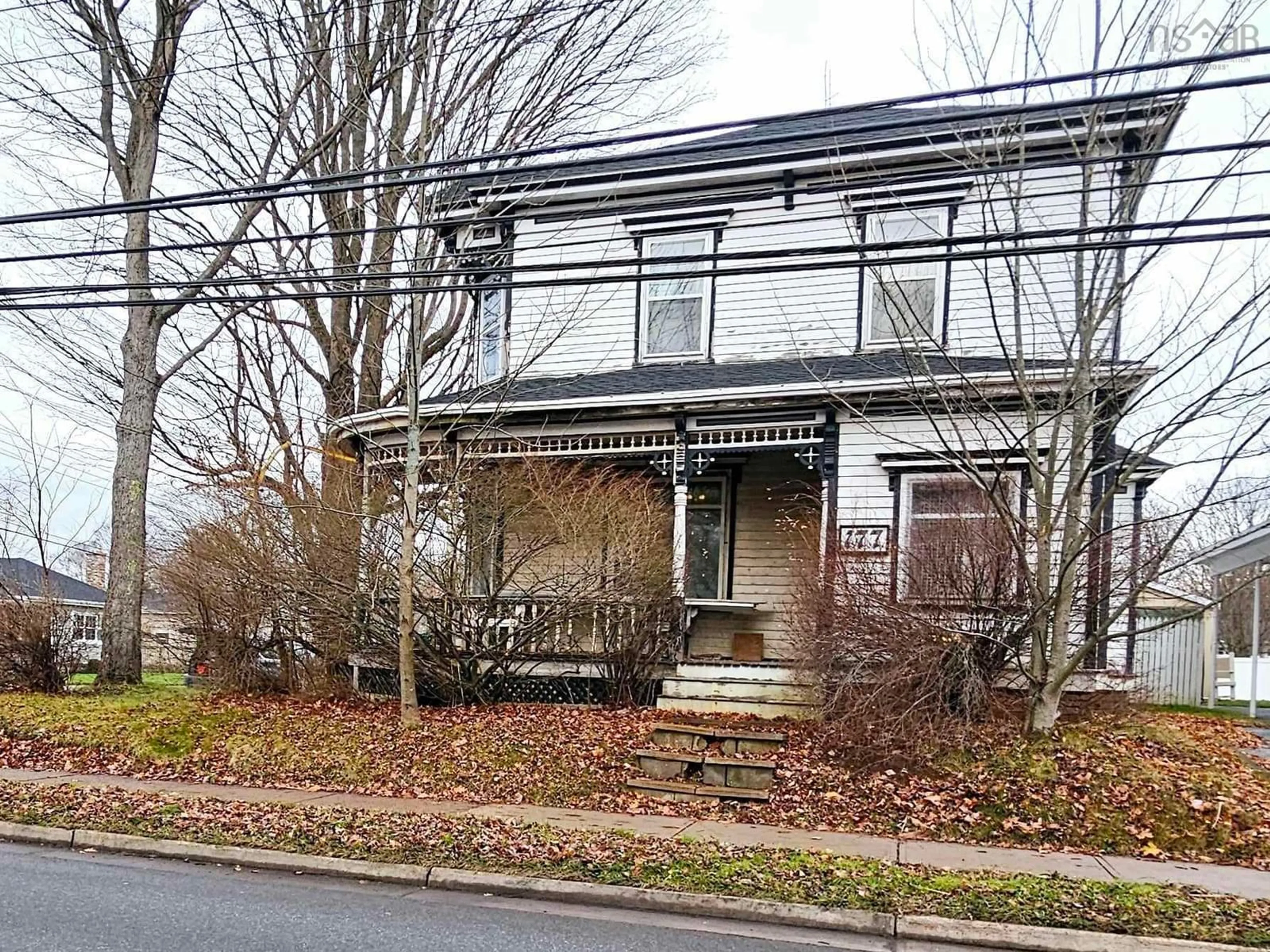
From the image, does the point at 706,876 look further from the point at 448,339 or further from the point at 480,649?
the point at 448,339

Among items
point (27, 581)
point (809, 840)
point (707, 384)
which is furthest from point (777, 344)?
point (27, 581)

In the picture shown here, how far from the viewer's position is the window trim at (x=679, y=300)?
14578 mm

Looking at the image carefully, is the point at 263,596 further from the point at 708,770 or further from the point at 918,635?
the point at 918,635

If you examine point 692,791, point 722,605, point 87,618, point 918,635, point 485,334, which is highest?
point 485,334

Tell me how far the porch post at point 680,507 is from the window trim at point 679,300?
1954 mm

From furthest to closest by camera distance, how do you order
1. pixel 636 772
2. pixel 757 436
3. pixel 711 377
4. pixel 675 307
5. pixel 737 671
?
pixel 675 307
pixel 711 377
pixel 757 436
pixel 737 671
pixel 636 772

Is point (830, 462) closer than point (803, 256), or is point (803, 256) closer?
point (803, 256)

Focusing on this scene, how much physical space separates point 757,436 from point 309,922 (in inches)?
333

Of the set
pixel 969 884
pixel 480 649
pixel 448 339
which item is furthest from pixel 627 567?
pixel 448 339

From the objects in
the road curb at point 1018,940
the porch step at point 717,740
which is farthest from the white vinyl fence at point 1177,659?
the road curb at point 1018,940

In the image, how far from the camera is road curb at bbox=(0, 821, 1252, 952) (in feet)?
18.0

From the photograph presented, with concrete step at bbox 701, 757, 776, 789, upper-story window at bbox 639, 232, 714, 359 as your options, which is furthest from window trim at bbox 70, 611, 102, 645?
concrete step at bbox 701, 757, 776, 789

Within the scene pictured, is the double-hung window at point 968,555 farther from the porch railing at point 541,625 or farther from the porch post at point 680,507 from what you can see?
the porch railing at point 541,625

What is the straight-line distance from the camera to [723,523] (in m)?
14.6
